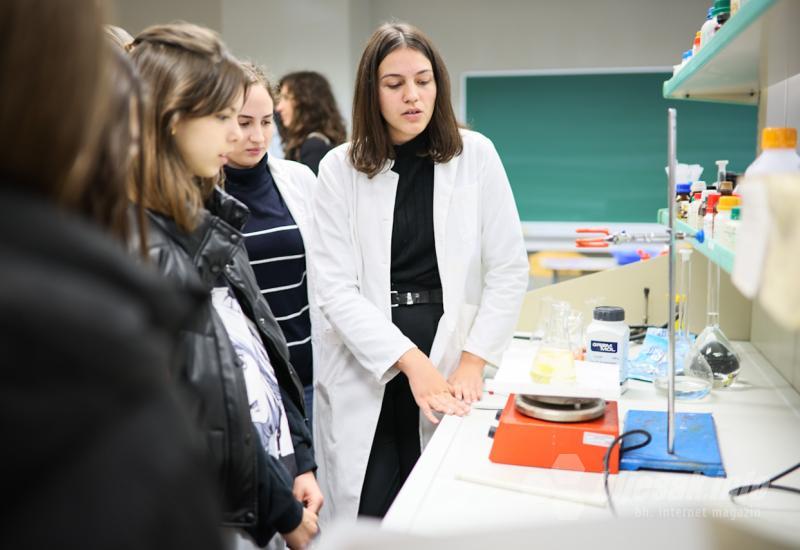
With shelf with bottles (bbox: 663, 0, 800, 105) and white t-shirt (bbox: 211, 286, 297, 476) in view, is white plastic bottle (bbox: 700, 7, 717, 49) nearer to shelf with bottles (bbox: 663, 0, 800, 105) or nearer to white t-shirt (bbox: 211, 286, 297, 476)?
shelf with bottles (bbox: 663, 0, 800, 105)

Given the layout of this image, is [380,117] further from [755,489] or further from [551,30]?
[551,30]

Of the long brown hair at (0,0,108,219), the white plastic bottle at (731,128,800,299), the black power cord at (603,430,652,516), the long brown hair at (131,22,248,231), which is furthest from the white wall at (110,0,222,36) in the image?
the long brown hair at (0,0,108,219)

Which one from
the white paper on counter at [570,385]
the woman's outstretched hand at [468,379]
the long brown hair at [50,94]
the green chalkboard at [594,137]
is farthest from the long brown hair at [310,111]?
the long brown hair at [50,94]

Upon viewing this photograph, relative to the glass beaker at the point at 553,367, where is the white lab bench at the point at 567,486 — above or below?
below

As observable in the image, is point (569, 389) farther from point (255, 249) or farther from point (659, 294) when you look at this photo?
point (659, 294)

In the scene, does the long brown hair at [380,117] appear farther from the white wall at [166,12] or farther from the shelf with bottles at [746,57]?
the white wall at [166,12]

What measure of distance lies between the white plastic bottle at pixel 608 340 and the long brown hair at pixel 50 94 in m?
1.48

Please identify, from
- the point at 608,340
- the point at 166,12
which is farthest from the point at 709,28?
the point at 166,12

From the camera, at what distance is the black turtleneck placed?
5.77 ft

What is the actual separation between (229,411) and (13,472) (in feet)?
2.23

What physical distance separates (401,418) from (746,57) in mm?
1097

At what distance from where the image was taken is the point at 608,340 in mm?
1771

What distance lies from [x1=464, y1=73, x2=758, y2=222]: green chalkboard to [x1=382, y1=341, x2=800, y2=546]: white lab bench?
4.16 meters

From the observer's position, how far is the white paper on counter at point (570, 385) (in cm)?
129
